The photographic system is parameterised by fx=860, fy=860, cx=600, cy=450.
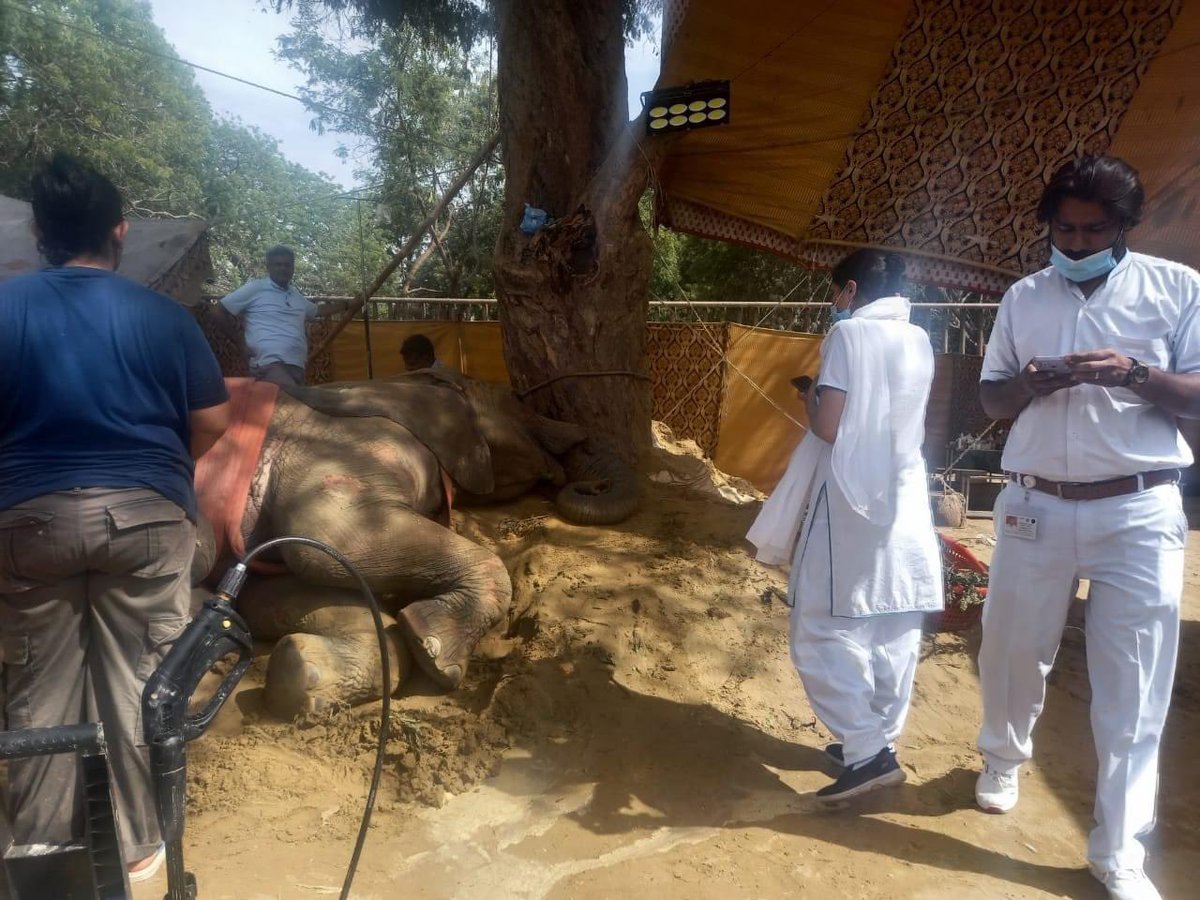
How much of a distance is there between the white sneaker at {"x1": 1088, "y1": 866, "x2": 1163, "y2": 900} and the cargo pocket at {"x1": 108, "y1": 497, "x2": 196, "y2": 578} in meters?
2.83

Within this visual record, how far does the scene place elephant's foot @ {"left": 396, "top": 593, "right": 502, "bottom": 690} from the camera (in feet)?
11.6

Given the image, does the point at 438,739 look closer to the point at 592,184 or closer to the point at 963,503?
the point at 592,184

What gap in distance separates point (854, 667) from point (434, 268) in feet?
67.5

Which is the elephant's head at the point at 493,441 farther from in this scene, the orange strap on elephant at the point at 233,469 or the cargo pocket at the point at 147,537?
the cargo pocket at the point at 147,537

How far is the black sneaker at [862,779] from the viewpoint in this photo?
2918 mm

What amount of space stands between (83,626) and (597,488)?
3.11 metres

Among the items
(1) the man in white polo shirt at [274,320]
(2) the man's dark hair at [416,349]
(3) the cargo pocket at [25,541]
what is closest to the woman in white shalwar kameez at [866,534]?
(3) the cargo pocket at [25,541]

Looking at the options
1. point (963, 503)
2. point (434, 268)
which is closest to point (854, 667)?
point (963, 503)

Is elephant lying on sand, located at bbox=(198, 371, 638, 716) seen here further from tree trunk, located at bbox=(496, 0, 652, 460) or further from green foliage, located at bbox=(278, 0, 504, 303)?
green foliage, located at bbox=(278, 0, 504, 303)

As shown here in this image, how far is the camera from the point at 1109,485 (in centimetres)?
254

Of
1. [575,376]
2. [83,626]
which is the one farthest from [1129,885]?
[575,376]

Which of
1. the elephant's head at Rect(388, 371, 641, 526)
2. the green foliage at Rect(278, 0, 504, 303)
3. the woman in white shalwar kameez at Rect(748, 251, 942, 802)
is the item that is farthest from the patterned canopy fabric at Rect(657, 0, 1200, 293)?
the green foliage at Rect(278, 0, 504, 303)

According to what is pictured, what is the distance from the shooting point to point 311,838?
2775 millimetres

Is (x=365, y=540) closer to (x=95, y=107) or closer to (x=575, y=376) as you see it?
(x=575, y=376)
